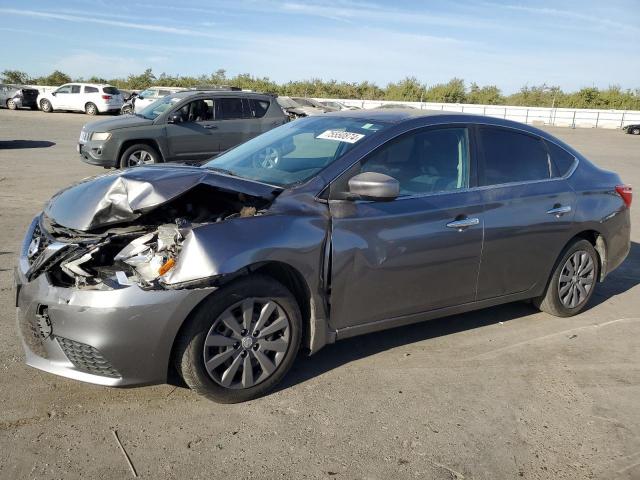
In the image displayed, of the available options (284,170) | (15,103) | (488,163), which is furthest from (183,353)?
(15,103)

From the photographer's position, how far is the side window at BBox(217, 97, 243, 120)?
40.5ft

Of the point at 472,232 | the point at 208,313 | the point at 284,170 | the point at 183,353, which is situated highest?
the point at 284,170

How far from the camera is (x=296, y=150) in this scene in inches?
167

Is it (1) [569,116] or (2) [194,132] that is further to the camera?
(1) [569,116]

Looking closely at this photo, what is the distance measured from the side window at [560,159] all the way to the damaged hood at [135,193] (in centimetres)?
261

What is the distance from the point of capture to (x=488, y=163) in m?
4.40

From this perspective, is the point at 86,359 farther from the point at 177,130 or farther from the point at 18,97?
the point at 18,97

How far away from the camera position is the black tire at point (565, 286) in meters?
4.93

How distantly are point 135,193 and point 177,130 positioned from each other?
8.76 m

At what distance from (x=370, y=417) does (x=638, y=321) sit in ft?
10.3

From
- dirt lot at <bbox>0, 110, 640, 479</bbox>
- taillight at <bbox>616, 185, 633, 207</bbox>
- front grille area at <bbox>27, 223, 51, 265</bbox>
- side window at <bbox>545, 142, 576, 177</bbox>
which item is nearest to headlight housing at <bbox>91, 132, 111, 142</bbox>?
dirt lot at <bbox>0, 110, 640, 479</bbox>

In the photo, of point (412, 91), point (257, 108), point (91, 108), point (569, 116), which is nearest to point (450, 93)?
point (412, 91)

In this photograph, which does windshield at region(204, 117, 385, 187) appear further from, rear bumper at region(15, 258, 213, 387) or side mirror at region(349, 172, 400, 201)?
rear bumper at region(15, 258, 213, 387)

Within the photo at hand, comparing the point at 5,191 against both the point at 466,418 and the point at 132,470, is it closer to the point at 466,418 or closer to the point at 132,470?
the point at 132,470
